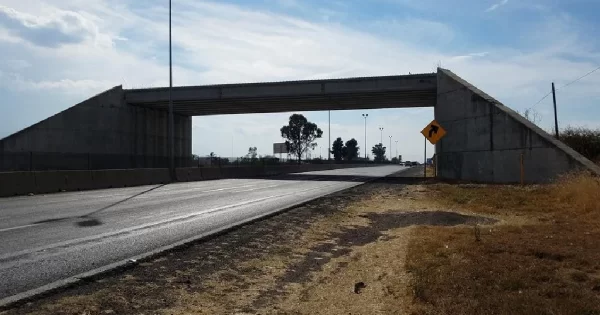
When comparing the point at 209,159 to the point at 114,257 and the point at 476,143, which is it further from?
the point at 114,257

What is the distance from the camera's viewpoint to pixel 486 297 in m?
5.28

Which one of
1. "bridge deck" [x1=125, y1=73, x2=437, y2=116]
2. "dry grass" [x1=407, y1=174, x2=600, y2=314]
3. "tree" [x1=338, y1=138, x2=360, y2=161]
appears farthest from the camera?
"tree" [x1=338, y1=138, x2=360, y2=161]

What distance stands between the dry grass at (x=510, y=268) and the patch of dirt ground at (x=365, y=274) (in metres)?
0.01

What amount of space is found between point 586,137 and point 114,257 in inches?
1234

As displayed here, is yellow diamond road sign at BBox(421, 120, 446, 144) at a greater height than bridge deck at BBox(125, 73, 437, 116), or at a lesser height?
lesser

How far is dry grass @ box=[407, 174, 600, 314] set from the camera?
16.7 ft

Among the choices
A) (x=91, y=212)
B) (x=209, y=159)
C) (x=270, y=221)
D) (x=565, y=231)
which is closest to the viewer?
(x=565, y=231)

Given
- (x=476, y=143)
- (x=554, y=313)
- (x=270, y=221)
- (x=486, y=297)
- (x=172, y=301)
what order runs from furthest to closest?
1. (x=476, y=143)
2. (x=270, y=221)
3. (x=172, y=301)
4. (x=486, y=297)
5. (x=554, y=313)

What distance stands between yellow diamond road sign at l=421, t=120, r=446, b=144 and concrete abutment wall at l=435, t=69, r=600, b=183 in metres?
3.62

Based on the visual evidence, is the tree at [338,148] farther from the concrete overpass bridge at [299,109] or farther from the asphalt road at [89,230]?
the asphalt road at [89,230]

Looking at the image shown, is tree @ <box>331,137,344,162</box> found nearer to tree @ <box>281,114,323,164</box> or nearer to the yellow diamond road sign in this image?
tree @ <box>281,114,323,164</box>

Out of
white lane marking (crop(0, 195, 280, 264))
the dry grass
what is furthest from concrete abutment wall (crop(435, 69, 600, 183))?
white lane marking (crop(0, 195, 280, 264))

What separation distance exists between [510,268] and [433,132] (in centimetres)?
2310

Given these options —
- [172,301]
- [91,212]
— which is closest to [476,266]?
[172,301]
